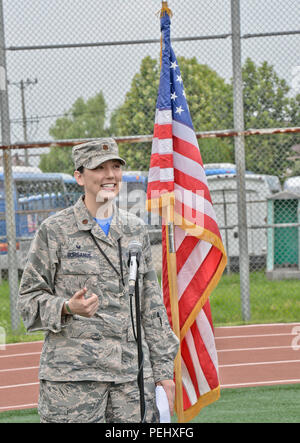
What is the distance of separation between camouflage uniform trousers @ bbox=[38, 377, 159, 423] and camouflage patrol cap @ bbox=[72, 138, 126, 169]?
0.95 meters

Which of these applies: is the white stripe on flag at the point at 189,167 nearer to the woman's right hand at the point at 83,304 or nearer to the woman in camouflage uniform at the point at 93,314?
the woman in camouflage uniform at the point at 93,314

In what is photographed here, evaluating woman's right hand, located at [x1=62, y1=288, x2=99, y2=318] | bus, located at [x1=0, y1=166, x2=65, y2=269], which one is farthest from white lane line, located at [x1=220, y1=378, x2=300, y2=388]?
bus, located at [x1=0, y1=166, x2=65, y2=269]

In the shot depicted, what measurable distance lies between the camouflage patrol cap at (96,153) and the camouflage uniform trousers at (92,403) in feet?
3.10

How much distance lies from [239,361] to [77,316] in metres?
4.86

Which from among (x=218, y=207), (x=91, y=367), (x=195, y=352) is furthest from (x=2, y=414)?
(x=218, y=207)

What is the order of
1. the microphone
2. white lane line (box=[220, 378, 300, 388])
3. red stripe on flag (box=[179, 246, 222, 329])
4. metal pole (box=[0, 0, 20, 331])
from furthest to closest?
1. metal pole (box=[0, 0, 20, 331])
2. white lane line (box=[220, 378, 300, 388])
3. red stripe on flag (box=[179, 246, 222, 329])
4. the microphone

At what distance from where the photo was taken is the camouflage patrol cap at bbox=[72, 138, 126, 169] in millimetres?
3125

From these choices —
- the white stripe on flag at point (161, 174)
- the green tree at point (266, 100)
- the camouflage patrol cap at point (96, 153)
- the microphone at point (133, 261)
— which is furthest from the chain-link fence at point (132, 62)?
the microphone at point (133, 261)

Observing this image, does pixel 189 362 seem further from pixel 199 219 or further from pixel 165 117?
pixel 165 117

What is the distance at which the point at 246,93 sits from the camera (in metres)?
9.55

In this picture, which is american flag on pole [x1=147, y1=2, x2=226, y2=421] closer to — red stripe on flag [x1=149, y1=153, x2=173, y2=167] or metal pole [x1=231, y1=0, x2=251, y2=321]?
red stripe on flag [x1=149, y1=153, x2=173, y2=167]

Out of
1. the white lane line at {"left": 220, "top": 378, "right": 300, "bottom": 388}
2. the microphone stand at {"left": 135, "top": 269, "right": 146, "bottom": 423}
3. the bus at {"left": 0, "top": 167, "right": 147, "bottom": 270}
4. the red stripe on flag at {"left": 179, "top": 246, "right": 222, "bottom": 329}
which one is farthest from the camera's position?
the bus at {"left": 0, "top": 167, "right": 147, "bottom": 270}

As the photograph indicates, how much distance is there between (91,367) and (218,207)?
1352cm

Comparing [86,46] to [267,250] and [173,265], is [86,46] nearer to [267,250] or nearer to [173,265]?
[173,265]
